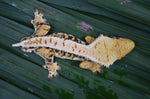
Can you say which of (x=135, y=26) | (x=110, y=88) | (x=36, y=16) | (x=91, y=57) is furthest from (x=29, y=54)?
(x=135, y=26)

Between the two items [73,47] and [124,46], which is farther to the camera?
[73,47]

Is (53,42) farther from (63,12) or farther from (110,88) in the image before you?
(110,88)

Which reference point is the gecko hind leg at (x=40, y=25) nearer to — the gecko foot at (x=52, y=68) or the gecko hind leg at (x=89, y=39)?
the gecko foot at (x=52, y=68)

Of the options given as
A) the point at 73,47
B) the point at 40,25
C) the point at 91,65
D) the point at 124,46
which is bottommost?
the point at 91,65

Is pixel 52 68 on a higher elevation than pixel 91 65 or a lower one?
lower

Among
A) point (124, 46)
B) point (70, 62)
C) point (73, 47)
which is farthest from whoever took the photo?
point (70, 62)

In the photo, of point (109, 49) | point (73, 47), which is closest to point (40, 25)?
point (73, 47)

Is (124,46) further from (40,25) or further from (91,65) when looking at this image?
(40,25)
